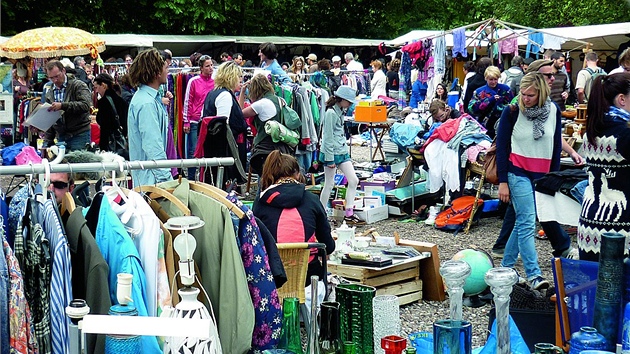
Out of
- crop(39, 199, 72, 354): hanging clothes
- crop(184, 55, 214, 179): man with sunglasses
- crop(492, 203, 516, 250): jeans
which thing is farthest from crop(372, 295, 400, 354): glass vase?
crop(184, 55, 214, 179): man with sunglasses

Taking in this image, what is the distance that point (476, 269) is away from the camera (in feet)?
20.5

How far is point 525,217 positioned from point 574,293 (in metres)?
3.16

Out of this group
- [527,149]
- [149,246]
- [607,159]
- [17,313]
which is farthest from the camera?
[527,149]

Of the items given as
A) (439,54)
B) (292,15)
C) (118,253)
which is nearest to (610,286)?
(118,253)

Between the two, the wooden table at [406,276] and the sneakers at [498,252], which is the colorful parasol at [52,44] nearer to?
the sneakers at [498,252]

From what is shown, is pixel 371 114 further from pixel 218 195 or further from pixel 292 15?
pixel 292 15

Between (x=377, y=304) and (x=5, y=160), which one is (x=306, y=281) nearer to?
(x=377, y=304)

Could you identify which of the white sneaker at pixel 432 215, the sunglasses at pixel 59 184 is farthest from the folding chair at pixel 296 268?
the white sneaker at pixel 432 215

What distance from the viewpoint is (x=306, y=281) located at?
5.23 meters

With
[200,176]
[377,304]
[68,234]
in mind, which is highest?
[68,234]

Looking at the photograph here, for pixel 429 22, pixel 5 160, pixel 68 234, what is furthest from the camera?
pixel 429 22

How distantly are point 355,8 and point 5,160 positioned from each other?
29.6 meters

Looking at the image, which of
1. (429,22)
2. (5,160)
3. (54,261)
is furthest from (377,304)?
(429,22)

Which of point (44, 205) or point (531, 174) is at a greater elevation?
point (44, 205)
